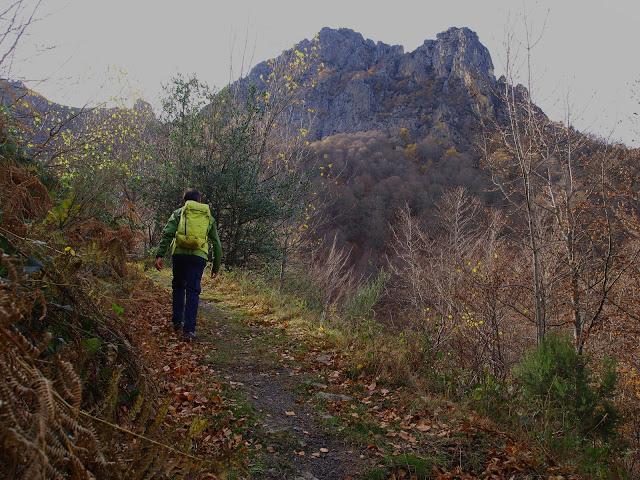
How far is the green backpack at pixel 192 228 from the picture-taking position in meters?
5.99

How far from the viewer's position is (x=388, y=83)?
364 ft

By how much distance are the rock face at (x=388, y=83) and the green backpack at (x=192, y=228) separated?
7452 centimetres

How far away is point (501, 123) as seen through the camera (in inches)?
427

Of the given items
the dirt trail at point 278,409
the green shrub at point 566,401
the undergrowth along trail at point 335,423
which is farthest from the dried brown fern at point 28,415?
the green shrub at point 566,401

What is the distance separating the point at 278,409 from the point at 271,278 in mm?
10177

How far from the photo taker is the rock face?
8788cm

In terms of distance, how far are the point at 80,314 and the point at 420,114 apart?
91.7m

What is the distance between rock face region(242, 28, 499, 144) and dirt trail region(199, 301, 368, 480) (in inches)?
2928

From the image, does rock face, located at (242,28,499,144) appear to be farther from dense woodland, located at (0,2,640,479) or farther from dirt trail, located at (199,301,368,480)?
dirt trail, located at (199,301,368,480)

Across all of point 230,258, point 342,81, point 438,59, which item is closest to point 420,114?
point 438,59

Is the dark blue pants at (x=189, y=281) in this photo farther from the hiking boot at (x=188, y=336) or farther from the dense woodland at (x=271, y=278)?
the dense woodland at (x=271, y=278)

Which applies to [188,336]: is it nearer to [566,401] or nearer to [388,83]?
[566,401]

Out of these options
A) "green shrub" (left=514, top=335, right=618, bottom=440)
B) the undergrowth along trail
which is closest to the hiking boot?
the undergrowth along trail

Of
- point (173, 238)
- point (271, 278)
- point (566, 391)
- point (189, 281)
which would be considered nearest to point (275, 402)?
point (189, 281)
